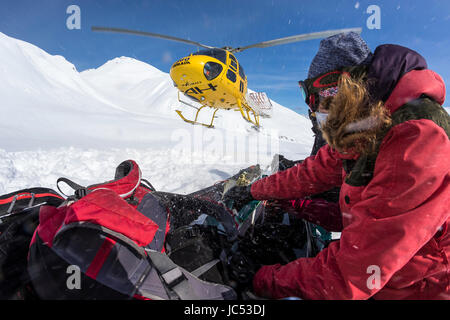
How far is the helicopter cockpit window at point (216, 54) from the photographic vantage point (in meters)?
6.64

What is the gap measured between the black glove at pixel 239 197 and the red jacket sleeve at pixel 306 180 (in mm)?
64

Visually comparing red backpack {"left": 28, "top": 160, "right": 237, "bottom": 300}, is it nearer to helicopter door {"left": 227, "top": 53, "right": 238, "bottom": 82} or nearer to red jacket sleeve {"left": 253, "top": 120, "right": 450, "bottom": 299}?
red jacket sleeve {"left": 253, "top": 120, "right": 450, "bottom": 299}

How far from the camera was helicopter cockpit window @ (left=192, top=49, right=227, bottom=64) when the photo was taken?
6637 millimetres

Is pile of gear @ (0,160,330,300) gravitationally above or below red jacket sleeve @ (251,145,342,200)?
below

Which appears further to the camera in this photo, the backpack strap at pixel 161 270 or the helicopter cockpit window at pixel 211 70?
the helicopter cockpit window at pixel 211 70

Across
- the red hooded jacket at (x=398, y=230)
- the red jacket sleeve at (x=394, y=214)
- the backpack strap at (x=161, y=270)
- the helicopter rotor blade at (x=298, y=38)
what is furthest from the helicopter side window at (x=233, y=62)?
the backpack strap at (x=161, y=270)

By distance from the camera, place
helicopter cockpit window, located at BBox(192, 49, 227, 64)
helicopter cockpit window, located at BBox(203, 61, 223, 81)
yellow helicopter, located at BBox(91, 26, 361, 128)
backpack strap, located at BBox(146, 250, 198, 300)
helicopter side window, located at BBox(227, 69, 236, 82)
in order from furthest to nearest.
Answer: helicopter side window, located at BBox(227, 69, 236, 82) → helicopter cockpit window, located at BBox(192, 49, 227, 64) → helicopter cockpit window, located at BBox(203, 61, 223, 81) → yellow helicopter, located at BBox(91, 26, 361, 128) → backpack strap, located at BBox(146, 250, 198, 300)

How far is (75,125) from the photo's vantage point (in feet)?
34.3

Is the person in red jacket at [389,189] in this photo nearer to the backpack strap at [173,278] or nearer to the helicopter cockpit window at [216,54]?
the backpack strap at [173,278]

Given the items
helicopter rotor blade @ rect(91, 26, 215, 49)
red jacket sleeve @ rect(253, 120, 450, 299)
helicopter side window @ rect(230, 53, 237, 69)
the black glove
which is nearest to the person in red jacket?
red jacket sleeve @ rect(253, 120, 450, 299)

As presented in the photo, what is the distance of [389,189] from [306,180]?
105cm

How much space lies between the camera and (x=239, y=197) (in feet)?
6.98

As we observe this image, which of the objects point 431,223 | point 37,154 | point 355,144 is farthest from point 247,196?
point 37,154
